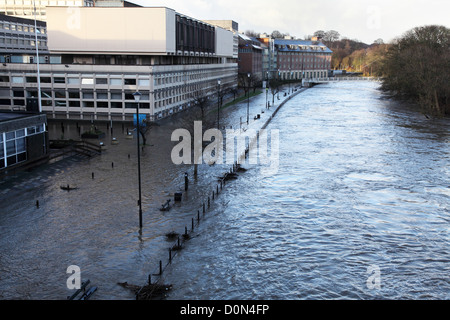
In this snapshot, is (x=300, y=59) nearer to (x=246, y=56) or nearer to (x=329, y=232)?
(x=246, y=56)

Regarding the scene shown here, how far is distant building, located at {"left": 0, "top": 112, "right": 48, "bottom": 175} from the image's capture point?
106 ft

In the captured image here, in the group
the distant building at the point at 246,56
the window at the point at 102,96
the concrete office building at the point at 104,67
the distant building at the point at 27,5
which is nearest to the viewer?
the concrete office building at the point at 104,67

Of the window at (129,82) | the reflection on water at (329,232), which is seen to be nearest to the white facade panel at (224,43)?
the window at (129,82)

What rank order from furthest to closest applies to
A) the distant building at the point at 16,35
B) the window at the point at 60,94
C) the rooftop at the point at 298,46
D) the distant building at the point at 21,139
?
the rooftop at the point at 298,46 < the distant building at the point at 16,35 < the window at the point at 60,94 < the distant building at the point at 21,139

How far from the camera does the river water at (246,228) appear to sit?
17.9 m

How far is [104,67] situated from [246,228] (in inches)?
1649

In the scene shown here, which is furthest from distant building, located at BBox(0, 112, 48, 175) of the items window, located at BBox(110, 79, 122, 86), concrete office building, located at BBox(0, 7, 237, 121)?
window, located at BBox(110, 79, 122, 86)

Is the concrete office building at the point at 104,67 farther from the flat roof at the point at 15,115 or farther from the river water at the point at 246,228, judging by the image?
the flat roof at the point at 15,115

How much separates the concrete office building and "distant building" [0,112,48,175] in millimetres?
22305

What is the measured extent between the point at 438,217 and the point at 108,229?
18261mm

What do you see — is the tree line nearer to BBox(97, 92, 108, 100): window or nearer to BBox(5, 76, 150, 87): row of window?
BBox(5, 76, 150, 87): row of window

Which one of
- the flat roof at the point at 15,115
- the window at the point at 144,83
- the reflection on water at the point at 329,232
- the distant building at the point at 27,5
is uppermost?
the distant building at the point at 27,5

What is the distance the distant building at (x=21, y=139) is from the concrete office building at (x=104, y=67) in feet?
73.2

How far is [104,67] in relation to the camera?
5903 cm
